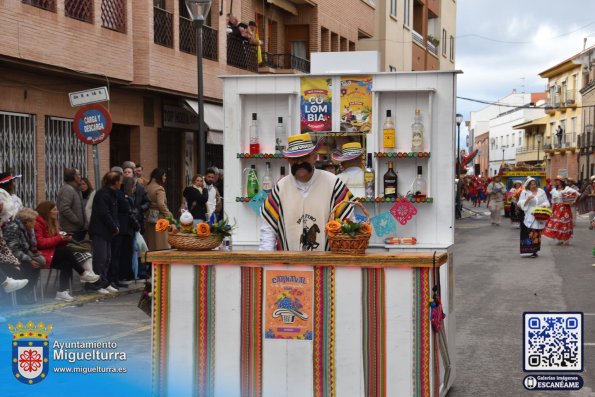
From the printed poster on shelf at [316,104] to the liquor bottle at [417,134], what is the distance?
1.02m

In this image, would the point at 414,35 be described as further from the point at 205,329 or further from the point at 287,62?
the point at 205,329

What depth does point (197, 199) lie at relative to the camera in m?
17.2

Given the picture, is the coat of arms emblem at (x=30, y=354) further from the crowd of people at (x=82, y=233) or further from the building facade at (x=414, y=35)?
the building facade at (x=414, y=35)

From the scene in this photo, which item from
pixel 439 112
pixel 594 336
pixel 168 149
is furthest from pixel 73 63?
pixel 594 336

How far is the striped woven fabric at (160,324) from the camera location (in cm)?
640

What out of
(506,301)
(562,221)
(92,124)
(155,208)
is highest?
(92,124)

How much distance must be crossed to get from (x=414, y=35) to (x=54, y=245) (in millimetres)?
36870

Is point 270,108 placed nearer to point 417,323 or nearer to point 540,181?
point 417,323

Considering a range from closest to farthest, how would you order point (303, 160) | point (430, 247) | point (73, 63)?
point (303, 160)
point (430, 247)
point (73, 63)

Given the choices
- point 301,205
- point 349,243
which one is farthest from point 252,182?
point 349,243

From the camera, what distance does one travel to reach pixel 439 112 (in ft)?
35.7

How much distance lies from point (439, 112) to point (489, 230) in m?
22.4

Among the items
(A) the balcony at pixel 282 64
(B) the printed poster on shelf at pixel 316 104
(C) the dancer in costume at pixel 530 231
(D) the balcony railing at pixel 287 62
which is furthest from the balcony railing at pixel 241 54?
(B) the printed poster on shelf at pixel 316 104

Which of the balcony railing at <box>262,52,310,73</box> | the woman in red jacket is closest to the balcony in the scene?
the balcony railing at <box>262,52,310,73</box>
